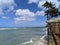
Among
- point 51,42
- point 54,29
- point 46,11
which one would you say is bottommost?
point 51,42

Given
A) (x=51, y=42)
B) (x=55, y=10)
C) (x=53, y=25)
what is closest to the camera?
(x=53, y=25)

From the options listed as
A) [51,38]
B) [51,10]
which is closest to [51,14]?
[51,10]

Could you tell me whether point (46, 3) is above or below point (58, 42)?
above

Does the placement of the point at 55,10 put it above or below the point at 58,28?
above

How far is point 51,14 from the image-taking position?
149 feet

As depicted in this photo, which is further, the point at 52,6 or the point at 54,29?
the point at 52,6

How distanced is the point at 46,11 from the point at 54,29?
4026 centimetres

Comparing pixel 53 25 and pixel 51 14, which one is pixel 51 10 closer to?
pixel 51 14

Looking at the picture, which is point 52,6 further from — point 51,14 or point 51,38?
point 51,38

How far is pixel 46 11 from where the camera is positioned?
150ft

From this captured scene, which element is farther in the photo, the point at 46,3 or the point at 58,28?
the point at 46,3

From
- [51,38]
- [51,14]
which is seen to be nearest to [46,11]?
[51,14]

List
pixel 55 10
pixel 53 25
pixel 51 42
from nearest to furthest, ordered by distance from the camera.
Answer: pixel 53 25 < pixel 51 42 < pixel 55 10

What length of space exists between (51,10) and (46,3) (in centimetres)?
238
